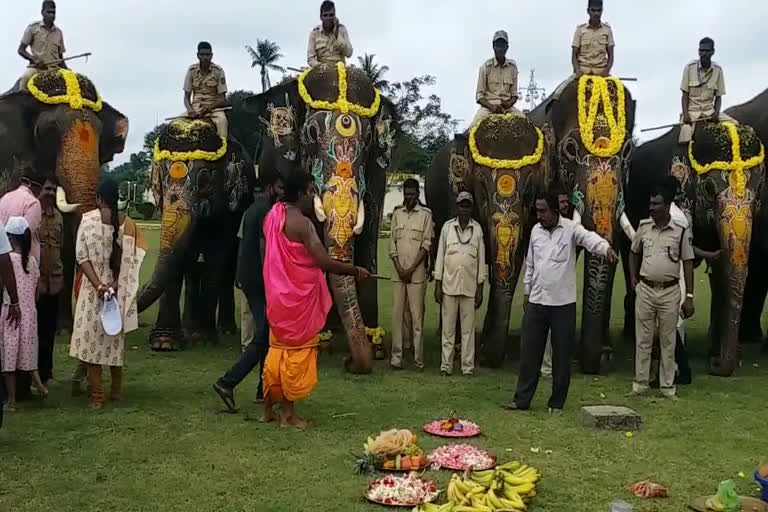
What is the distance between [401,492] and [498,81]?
21.9 ft

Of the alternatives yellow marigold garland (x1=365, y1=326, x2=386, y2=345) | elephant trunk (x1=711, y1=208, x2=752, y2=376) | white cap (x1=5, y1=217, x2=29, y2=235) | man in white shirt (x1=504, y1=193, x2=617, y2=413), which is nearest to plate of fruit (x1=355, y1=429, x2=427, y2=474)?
man in white shirt (x1=504, y1=193, x2=617, y2=413)

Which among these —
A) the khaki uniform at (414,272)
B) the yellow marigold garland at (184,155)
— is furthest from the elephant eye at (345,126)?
the yellow marigold garland at (184,155)

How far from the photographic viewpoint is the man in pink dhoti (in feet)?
21.0

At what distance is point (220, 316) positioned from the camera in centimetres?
1215

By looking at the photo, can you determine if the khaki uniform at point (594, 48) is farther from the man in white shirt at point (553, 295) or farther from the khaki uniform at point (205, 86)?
the khaki uniform at point (205, 86)

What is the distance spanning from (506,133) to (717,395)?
3.34 metres

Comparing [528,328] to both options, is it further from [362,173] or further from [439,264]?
[362,173]

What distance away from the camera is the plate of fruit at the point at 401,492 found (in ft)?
16.0

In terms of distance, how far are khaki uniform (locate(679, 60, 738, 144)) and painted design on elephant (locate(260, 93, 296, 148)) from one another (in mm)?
4358

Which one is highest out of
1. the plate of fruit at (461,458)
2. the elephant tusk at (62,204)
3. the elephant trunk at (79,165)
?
the elephant trunk at (79,165)

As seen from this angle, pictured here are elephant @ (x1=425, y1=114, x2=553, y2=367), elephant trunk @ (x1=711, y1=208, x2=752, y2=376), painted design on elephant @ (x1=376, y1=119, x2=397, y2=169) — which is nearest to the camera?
elephant trunk @ (x1=711, y1=208, x2=752, y2=376)

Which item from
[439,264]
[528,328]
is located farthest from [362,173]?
[528,328]

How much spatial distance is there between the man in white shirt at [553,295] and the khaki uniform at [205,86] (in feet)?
17.1

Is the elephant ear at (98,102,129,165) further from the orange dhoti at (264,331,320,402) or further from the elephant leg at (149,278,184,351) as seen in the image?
the orange dhoti at (264,331,320,402)
